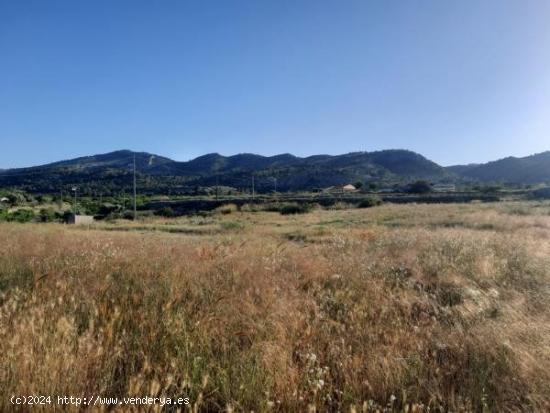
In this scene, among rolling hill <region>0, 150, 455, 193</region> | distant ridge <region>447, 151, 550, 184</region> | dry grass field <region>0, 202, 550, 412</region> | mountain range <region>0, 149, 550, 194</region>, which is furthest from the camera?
Answer: distant ridge <region>447, 151, 550, 184</region>

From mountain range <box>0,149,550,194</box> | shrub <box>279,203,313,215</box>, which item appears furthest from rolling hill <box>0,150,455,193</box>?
shrub <box>279,203,313,215</box>

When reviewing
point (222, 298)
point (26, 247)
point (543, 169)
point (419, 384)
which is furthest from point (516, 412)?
point (543, 169)

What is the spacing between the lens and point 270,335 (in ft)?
10.3

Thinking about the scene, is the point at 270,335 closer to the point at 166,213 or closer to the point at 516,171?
the point at 166,213

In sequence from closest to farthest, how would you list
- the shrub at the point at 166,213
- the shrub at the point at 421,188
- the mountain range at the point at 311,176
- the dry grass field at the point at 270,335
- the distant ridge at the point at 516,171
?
the dry grass field at the point at 270,335, the shrub at the point at 166,213, the shrub at the point at 421,188, the mountain range at the point at 311,176, the distant ridge at the point at 516,171

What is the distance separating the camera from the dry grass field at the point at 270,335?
238cm

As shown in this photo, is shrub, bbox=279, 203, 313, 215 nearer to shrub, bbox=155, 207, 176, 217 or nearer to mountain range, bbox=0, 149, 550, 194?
shrub, bbox=155, 207, 176, 217

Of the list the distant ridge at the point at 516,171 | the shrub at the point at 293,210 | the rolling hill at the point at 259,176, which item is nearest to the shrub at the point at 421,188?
the rolling hill at the point at 259,176

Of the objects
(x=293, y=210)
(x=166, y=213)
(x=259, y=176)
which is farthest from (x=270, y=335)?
(x=259, y=176)

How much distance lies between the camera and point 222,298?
3740mm

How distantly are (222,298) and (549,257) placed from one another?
6.02 meters

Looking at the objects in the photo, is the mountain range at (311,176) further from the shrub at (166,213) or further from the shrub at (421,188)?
the shrub at (166,213)

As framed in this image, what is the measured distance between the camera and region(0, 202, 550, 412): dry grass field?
2.38m

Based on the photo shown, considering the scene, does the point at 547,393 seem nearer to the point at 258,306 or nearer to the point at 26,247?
the point at 258,306
